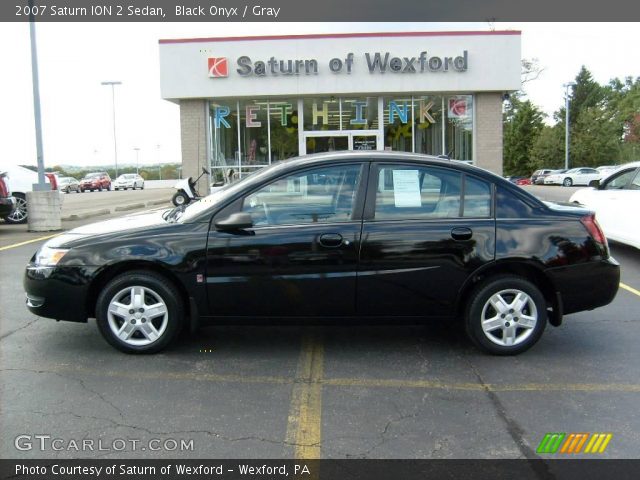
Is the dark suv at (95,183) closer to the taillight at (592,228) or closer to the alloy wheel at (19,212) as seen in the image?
the alloy wheel at (19,212)

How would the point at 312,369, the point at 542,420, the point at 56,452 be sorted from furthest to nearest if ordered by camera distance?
the point at 312,369 < the point at 542,420 < the point at 56,452

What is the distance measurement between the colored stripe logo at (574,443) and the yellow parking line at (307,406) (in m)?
1.26

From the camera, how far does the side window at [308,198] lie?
458cm

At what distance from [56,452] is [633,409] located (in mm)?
3486

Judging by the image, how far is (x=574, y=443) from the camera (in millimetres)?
3326

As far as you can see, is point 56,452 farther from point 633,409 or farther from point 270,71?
point 270,71

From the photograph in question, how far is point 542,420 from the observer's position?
11.8 ft

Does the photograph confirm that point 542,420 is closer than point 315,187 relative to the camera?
Yes

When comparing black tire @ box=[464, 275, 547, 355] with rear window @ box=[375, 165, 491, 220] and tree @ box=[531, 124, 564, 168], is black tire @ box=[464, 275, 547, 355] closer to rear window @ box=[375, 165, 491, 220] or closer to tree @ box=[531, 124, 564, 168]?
rear window @ box=[375, 165, 491, 220]

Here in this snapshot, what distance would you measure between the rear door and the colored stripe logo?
4.65ft

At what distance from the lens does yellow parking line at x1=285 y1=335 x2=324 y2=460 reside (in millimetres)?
3289

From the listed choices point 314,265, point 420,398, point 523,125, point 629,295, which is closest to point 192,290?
point 314,265

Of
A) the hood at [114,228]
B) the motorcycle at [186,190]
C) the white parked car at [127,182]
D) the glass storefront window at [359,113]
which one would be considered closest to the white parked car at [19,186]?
the motorcycle at [186,190]

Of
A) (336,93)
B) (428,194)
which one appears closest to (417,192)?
(428,194)
